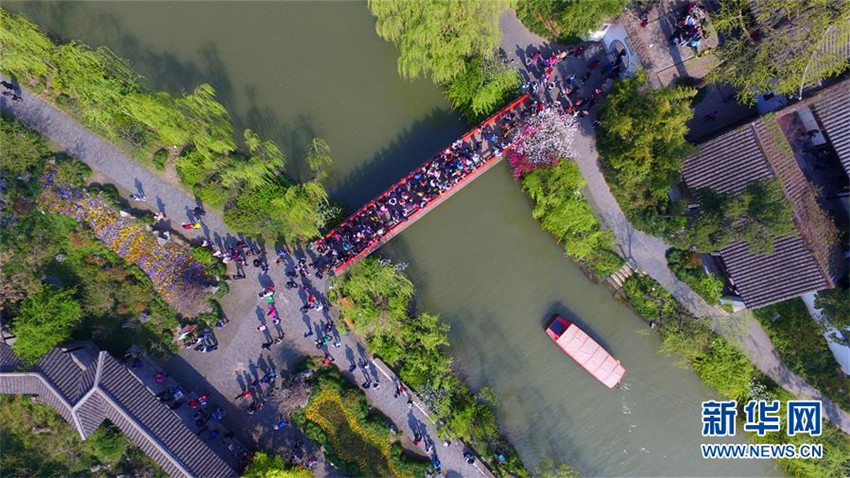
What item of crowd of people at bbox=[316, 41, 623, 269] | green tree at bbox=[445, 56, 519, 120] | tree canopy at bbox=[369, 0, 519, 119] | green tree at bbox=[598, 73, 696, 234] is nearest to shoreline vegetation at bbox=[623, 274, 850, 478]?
green tree at bbox=[598, 73, 696, 234]

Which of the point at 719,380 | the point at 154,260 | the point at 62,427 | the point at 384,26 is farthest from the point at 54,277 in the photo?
the point at 719,380

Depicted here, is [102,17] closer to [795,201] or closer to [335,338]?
[335,338]

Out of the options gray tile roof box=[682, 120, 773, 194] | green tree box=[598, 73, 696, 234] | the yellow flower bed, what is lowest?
the yellow flower bed

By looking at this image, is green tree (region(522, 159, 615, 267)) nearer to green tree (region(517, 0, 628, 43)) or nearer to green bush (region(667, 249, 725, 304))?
green bush (region(667, 249, 725, 304))

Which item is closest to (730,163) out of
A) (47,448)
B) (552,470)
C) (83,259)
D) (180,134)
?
(552,470)

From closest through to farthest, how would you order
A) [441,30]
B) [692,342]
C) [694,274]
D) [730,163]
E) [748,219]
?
[441,30], [748,219], [730,163], [692,342], [694,274]

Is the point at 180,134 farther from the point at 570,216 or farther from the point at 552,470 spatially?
the point at 552,470

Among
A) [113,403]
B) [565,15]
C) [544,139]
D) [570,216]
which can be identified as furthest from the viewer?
[570,216]
